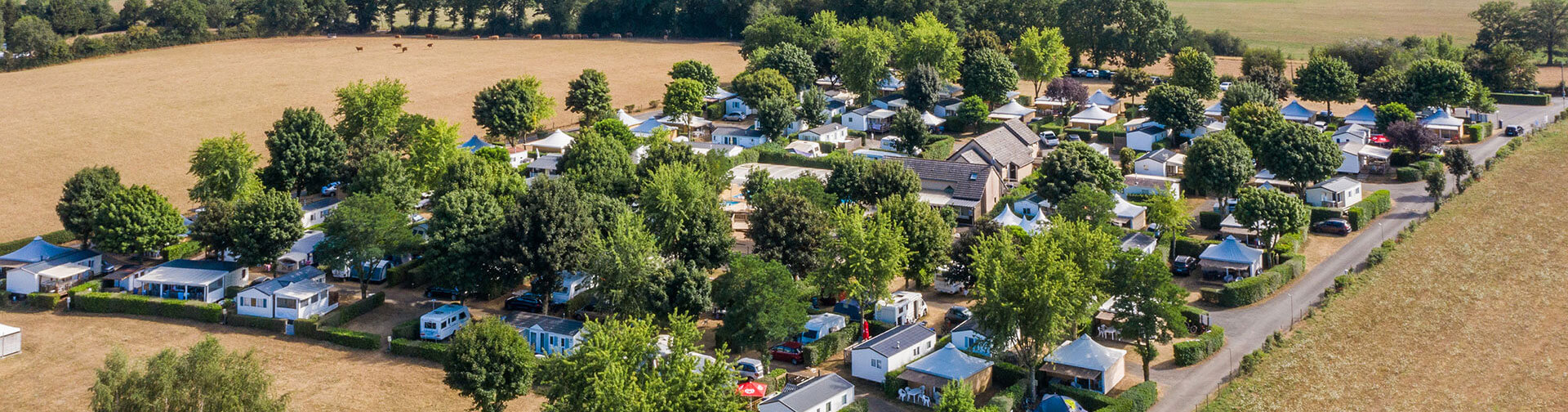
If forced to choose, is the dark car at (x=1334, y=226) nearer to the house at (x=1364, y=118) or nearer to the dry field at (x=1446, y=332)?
the dry field at (x=1446, y=332)

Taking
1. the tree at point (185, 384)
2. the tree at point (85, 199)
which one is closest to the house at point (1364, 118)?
the tree at point (185, 384)

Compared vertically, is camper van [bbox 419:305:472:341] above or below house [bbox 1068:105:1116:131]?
below

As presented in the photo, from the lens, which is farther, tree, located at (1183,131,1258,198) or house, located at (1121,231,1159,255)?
tree, located at (1183,131,1258,198)

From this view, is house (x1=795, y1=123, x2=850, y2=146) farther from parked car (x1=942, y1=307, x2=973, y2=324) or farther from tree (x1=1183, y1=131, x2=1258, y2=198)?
parked car (x1=942, y1=307, x2=973, y2=324)

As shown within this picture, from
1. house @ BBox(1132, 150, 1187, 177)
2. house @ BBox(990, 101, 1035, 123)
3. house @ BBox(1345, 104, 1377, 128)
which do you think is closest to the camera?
house @ BBox(1132, 150, 1187, 177)

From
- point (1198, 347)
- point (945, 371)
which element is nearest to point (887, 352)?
point (945, 371)

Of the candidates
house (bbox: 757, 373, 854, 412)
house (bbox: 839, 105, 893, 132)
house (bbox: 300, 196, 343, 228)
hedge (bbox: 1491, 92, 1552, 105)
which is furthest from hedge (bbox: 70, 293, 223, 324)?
hedge (bbox: 1491, 92, 1552, 105)
